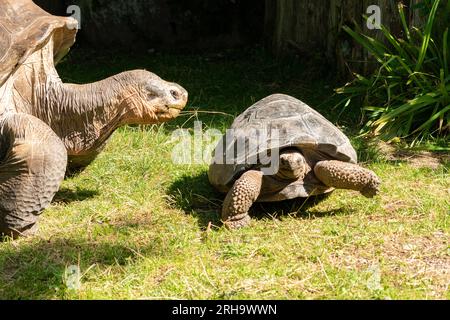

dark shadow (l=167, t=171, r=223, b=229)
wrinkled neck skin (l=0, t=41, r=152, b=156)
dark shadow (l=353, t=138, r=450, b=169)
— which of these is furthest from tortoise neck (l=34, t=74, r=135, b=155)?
dark shadow (l=353, t=138, r=450, b=169)

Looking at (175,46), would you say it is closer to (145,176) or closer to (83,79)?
(83,79)

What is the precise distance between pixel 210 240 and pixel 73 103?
1233 mm

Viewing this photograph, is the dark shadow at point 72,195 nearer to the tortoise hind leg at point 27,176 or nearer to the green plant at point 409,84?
the tortoise hind leg at point 27,176

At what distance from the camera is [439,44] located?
6.00 metres

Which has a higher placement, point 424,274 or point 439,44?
point 439,44

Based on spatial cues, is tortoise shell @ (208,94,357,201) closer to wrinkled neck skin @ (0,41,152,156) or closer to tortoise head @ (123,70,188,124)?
tortoise head @ (123,70,188,124)

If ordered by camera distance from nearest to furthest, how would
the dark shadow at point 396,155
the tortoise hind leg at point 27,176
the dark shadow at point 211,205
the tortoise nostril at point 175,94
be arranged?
the tortoise hind leg at point 27,176
the dark shadow at point 211,205
the tortoise nostril at point 175,94
the dark shadow at point 396,155

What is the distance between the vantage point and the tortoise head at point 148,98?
458 cm

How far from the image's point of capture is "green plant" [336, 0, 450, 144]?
5.72m

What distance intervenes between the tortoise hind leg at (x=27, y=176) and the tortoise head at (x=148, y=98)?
1.85 feet

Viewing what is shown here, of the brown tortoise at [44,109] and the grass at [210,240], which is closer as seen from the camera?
the grass at [210,240]

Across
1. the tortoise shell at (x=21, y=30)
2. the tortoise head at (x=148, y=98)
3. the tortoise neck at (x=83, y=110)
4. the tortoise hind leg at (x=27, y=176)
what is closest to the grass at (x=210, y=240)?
the tortoise hind leg at (x=27, y=176)
